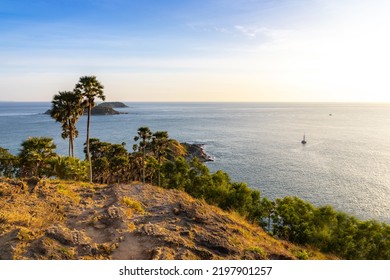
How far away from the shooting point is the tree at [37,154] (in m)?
31.2

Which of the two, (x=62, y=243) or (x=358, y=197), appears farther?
(x=358, y=197)

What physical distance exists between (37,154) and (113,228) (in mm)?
23006

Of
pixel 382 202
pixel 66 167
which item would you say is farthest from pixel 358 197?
pixel 66 167

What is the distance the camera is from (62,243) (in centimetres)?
1157

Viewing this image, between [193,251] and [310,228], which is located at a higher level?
[193,251]

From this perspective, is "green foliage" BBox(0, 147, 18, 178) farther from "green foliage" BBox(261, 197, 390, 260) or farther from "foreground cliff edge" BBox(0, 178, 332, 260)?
"green foliage" BBox(261, 197, 390, 260)

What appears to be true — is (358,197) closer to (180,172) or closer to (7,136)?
(180,172)

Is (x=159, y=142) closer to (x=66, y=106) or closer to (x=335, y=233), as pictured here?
(x=66, y=106)

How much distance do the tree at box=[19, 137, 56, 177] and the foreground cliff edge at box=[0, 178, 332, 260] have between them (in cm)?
1427

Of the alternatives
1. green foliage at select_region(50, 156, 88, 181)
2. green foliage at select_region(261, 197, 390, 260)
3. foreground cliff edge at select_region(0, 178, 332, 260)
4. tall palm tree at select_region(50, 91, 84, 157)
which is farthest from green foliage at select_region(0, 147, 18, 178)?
green foliage at select_region(261, 197, 390, 260)

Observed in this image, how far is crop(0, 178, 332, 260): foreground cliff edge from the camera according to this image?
11383 mm

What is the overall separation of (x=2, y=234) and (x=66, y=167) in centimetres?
2067

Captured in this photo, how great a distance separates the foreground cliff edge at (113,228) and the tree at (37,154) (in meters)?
14.3

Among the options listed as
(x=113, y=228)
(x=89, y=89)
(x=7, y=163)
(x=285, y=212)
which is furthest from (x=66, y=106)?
(x=285, y=212)
